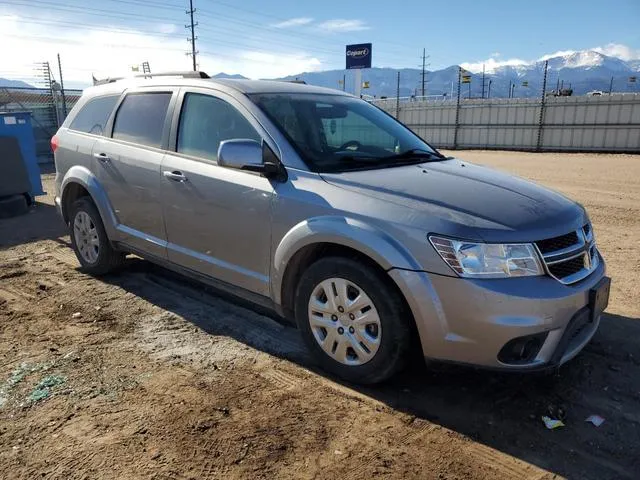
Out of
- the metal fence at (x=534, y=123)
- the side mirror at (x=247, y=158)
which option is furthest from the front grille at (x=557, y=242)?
the metal fence at (x=534, y=123)

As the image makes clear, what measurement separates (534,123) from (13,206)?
21.4m

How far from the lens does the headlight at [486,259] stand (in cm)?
271

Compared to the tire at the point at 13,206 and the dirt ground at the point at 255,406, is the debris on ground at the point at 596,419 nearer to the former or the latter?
the dirt ground at the point at 255,406

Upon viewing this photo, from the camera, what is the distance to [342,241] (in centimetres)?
304

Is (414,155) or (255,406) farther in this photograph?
(414,155)

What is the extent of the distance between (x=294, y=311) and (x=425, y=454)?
126cm

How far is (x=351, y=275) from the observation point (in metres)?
3.04

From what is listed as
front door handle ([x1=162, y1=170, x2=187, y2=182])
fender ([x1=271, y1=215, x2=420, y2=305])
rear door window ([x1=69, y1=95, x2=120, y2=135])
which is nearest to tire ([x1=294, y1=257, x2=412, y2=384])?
fender ([x1=271, y1=215, x2=420, y2=305])

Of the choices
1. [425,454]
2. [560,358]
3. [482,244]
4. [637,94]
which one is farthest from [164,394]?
[637,94]

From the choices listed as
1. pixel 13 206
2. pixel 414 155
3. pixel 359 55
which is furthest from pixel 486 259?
pixel 359 55

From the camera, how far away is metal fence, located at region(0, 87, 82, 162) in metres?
17.0

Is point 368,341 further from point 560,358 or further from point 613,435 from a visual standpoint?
point 613,435

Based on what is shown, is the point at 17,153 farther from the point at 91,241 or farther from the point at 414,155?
the point at 414,155

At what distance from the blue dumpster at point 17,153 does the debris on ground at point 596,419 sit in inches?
352
